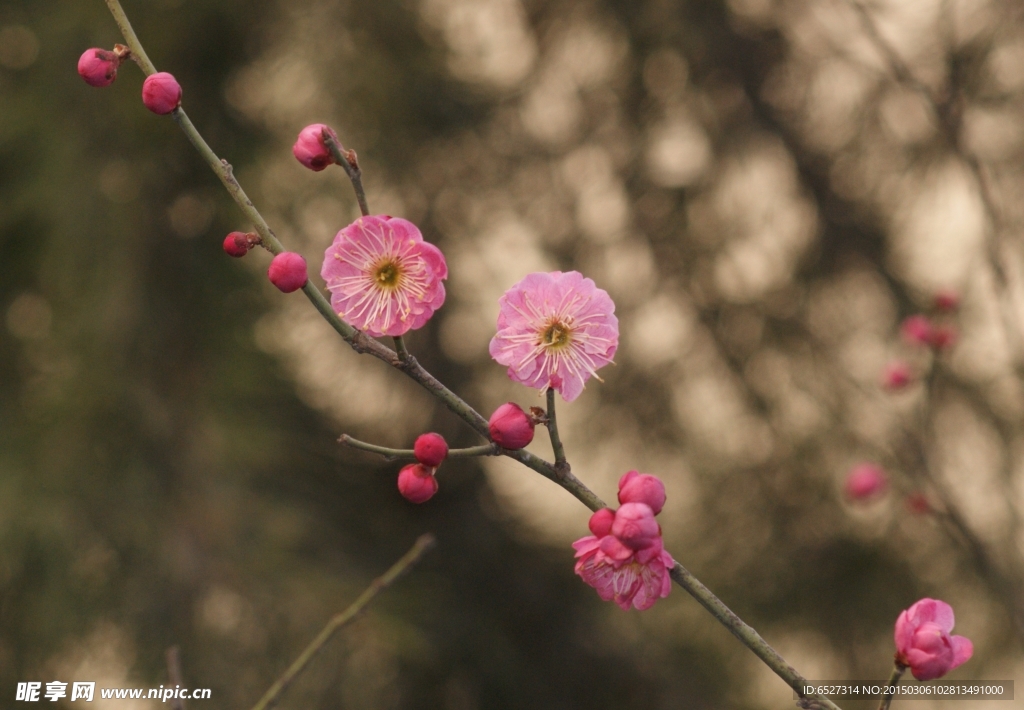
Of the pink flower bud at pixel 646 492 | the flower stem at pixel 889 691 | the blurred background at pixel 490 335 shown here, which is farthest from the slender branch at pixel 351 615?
the blurred background at pixel 490 335

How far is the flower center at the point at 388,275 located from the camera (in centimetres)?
66

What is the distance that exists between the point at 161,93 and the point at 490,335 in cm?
174

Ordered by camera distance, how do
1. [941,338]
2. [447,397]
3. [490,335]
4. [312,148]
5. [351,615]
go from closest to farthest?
[447,397] < [312,148] < [351,615] < [941,338] < [490,335]

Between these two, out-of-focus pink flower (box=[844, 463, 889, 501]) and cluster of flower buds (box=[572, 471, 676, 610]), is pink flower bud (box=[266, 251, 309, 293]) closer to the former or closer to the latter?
cluster of flower buds (box=[572, 471, 676, 610])

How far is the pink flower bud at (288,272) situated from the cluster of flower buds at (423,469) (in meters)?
0.13

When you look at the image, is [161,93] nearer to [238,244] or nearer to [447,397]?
[238,244]

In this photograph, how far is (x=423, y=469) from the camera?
60cm

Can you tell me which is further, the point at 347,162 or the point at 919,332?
the point at 919,332

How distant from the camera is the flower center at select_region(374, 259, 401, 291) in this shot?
2.17ft

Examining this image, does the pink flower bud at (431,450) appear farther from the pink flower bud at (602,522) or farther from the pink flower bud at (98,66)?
the pink flower bud at (98,66)

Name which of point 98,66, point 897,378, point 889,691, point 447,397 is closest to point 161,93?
point 98,66

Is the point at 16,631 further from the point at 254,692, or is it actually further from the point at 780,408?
the point at 780,408

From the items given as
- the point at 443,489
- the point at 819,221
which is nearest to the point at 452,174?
the point at 443,489

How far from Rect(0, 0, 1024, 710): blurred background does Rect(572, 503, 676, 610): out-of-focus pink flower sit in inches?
43.6
